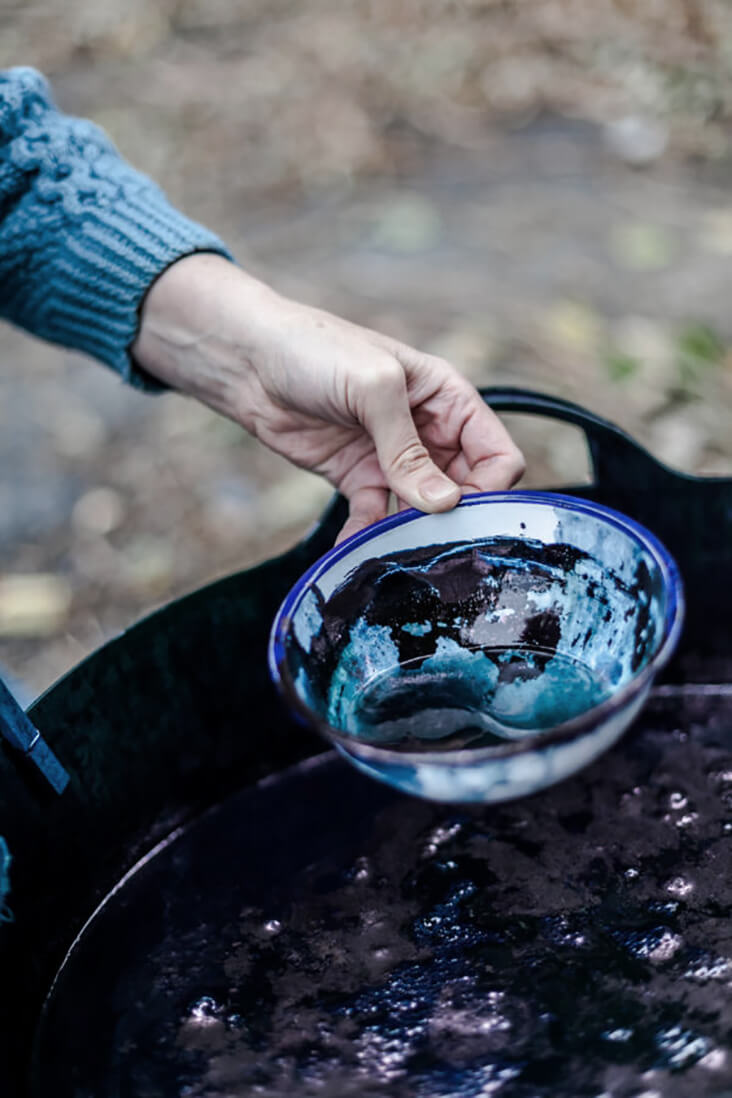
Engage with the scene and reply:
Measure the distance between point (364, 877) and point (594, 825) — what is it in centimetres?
20

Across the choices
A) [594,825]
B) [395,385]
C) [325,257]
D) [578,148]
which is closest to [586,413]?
[395,385]

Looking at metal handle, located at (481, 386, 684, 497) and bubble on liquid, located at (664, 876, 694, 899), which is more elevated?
metal handle, located at (481, 386, 684, 497)

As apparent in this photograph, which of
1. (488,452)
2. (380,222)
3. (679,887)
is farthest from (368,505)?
(380,222)

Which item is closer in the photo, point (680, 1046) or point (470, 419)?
point (680, 1046)

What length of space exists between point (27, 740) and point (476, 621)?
370 millimetres

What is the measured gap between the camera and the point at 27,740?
802 mm

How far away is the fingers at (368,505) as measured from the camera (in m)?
1.03

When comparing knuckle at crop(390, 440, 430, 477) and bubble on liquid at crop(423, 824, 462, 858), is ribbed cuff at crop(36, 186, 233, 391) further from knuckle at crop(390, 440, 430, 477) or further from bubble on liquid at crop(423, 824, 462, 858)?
bubble on liquid at crop(423, 824, 462, 858)

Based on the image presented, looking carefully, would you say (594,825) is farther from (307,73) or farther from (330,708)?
(307,73)

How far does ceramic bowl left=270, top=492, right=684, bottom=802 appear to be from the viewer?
0.78m

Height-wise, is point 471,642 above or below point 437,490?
below

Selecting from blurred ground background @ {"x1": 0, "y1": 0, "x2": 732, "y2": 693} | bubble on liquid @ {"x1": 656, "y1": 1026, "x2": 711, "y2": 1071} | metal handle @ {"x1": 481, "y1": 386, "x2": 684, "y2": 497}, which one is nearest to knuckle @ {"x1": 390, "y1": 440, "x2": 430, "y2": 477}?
metal handle @ {"x1": 481, "y1": 386, "x2": 684, "y2": 497}

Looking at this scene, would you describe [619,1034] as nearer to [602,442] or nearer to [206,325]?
[602,442]

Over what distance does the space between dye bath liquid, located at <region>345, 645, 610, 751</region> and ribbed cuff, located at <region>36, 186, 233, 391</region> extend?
0.51m
